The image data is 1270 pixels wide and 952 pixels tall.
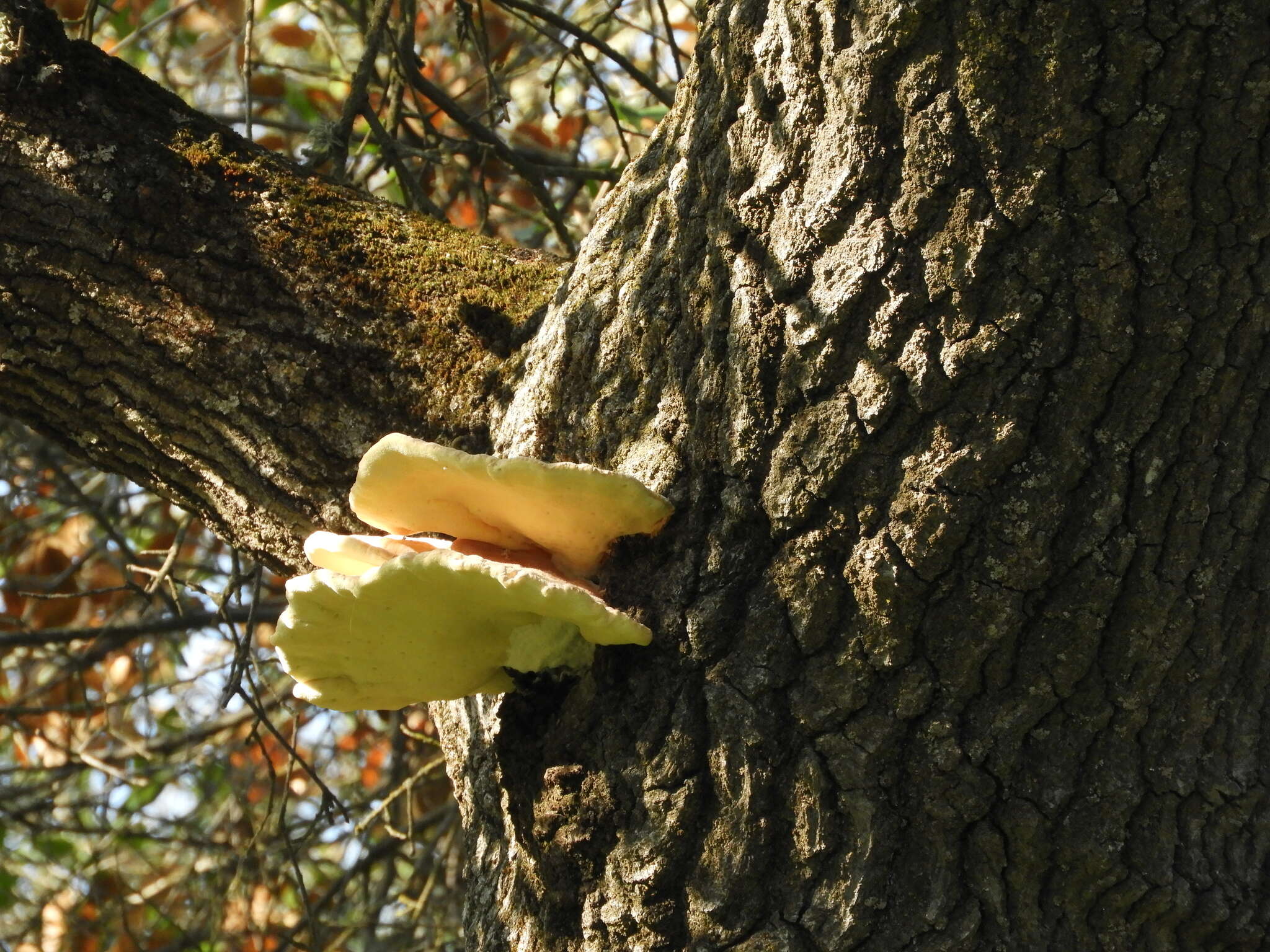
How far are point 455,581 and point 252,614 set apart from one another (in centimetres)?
174

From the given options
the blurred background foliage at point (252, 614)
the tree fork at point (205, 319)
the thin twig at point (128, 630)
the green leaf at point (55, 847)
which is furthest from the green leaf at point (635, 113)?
the green leaf at point (55, 847)

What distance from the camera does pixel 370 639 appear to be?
1659 mm

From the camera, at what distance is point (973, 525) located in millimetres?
1463

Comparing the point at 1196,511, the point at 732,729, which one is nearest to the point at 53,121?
the point at 732,729

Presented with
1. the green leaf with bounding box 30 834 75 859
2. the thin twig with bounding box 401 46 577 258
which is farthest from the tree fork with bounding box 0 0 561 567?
the green leaf with bounding box 30 834 75 859

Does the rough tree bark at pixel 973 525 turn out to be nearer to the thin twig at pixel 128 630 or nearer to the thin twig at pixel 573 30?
the thin twig at pixel 573 30

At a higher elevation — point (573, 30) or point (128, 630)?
point (573, 30)

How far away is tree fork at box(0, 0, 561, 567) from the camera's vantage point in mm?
1992

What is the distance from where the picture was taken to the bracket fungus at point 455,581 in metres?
1.48

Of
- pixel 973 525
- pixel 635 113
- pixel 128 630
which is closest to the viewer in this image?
pixel 973 525

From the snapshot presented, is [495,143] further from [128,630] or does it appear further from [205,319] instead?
[128,630]

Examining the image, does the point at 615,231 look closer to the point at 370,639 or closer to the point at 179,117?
the point at 370,639

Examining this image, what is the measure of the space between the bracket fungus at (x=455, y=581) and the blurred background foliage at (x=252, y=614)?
1.25 metres

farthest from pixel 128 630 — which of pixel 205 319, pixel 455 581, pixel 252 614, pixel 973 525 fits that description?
pixel 973 525
